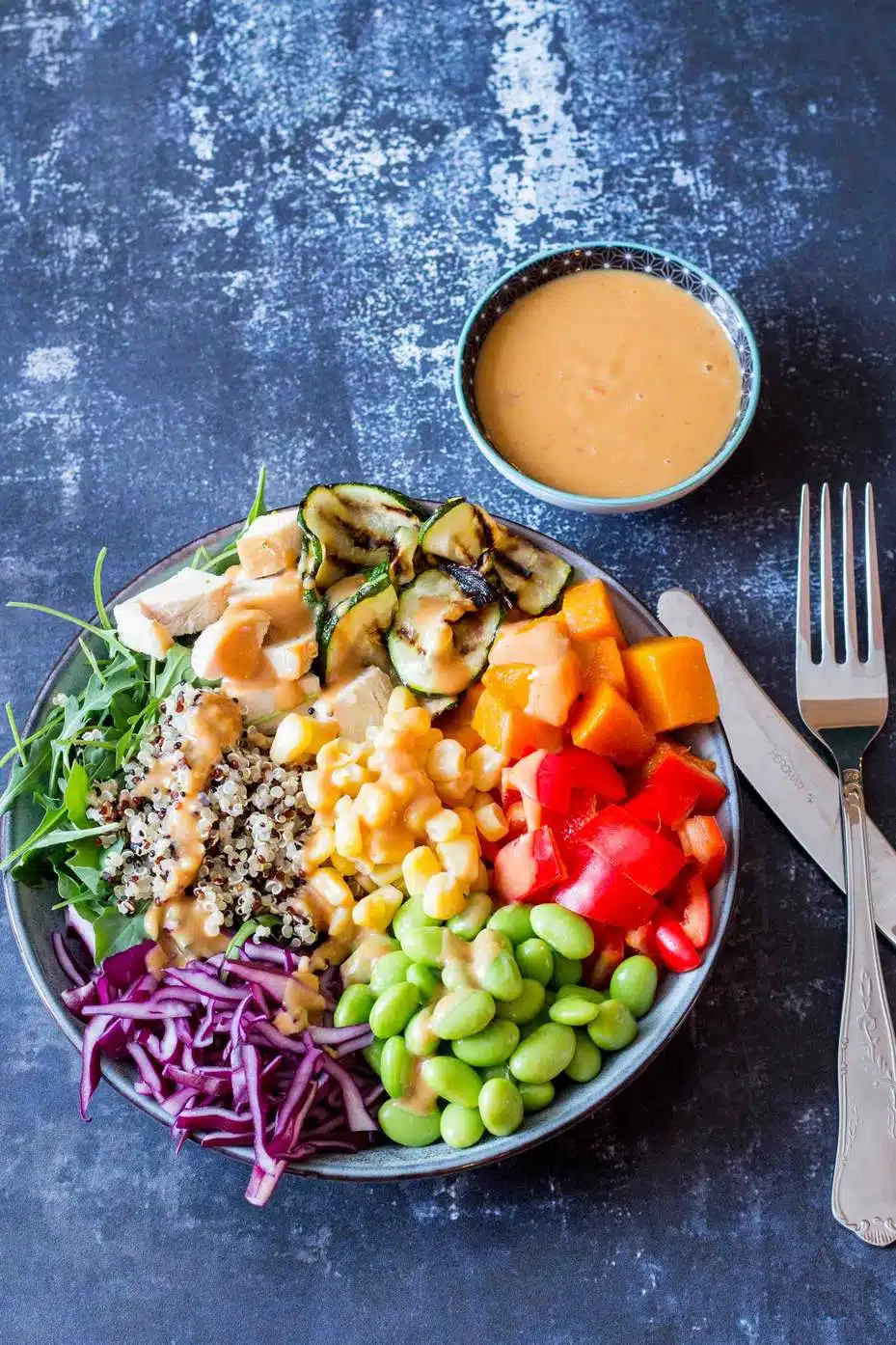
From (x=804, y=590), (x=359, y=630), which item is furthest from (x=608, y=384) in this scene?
(x=359, y=630)

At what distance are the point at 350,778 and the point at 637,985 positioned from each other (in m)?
0.71

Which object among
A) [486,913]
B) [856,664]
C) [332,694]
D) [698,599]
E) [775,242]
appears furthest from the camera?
[775,242]

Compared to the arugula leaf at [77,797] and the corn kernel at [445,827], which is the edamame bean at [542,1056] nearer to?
the corn kernel at [445,827]

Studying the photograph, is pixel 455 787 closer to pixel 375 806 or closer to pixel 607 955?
pixel 375 806

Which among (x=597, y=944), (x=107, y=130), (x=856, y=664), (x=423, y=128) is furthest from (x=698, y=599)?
(x=107, y=130)

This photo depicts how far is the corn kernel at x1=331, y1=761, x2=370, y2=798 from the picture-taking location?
2.56 m

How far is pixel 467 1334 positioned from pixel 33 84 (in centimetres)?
366

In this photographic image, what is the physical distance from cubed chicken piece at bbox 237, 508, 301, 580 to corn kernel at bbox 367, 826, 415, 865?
0.66m

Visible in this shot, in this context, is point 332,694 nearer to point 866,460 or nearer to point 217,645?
point 217,645

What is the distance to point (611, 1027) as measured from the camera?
239cm

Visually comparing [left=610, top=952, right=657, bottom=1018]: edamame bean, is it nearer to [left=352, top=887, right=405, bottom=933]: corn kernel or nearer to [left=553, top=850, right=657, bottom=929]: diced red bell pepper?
[left=553, top=850, right=657, bottom=929]: diced red bell pepper

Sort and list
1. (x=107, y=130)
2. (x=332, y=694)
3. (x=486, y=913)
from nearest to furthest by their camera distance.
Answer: (x=486, y=913) → (x=332, y=694) → (x=107, y=130)

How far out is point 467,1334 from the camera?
253 cm

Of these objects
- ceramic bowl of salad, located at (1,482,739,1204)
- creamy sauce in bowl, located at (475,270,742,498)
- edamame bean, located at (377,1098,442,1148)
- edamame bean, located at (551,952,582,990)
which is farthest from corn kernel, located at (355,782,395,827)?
creamy sauce in bowl, located at (475,270,742,498)
